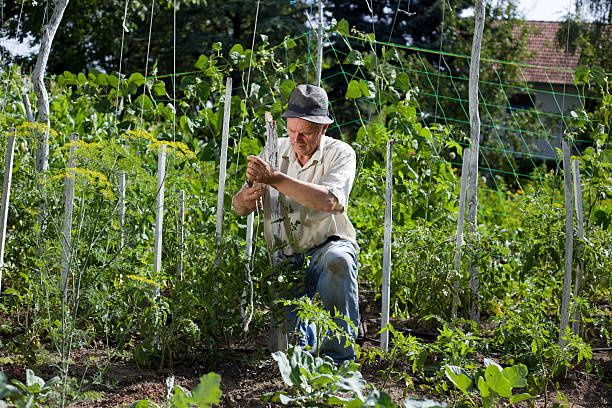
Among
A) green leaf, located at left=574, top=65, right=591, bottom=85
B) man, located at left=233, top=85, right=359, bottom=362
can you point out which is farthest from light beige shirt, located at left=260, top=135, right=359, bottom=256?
green leaf, located at left=574, top=65, right=591, bottom=85

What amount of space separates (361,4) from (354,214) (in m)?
15.1

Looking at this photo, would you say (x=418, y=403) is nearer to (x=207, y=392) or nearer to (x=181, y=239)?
(x=207, y=392)

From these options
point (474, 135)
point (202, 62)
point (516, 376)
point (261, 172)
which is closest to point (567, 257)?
point (474, 135)

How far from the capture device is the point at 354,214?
14.0 feet

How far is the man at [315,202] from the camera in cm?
283

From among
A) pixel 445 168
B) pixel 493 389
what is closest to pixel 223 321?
pixel 493 389

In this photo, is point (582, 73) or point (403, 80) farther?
point (403, 80)

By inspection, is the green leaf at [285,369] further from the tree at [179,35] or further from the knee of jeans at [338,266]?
the tree at [179,35]

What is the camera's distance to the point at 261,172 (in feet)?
8.95

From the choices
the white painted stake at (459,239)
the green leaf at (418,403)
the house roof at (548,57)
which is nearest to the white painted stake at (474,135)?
the white painted stake at (459,239)

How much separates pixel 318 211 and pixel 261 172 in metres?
0.45

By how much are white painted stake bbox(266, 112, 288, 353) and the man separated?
1.5 inches

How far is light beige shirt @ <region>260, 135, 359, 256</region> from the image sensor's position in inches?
118

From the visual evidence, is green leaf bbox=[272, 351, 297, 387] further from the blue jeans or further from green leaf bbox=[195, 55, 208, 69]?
green leaf bbox=[195, 55, 208, 69]
